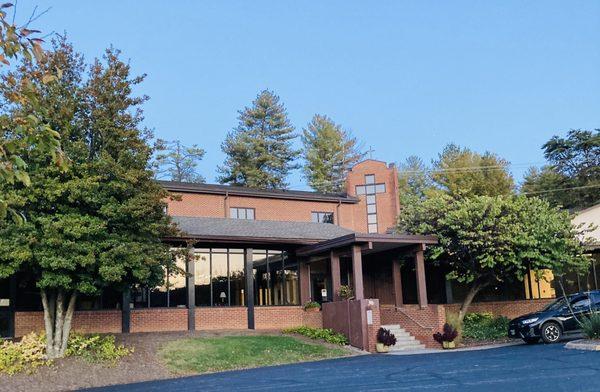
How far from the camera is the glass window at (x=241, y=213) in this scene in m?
32.1

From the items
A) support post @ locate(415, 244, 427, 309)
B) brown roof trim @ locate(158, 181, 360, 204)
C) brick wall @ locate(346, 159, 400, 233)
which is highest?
brick wall @ locate(346, 159, 400, 233)

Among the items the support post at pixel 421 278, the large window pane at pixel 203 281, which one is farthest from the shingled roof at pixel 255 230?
the support post at pixel 421 278

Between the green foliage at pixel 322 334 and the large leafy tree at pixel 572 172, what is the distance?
98.0 ft

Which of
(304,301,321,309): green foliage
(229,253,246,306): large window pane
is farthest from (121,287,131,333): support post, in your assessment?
(304,301,321,309): green foliage

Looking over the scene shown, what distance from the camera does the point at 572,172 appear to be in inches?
1966

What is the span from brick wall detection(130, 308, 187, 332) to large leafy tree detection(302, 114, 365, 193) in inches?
1456

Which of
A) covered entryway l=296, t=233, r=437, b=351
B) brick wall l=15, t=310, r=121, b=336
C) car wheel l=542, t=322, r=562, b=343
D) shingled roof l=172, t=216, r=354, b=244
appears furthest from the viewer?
shingled roof l=172, t=216, r=354, b=244

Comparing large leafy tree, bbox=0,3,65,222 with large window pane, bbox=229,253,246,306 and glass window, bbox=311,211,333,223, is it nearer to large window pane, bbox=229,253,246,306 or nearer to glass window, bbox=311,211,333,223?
large window pane, bbox=229,253,246,306

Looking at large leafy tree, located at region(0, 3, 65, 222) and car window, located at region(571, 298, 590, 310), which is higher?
large leafy tree, located at region(0, 3, 65, 222)

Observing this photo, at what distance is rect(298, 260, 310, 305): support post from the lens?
26.7 meters

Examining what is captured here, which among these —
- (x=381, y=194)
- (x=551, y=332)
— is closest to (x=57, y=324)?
(x=551, y=332)

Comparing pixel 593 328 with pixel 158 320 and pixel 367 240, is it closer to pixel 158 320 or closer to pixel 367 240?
pixel 367 240

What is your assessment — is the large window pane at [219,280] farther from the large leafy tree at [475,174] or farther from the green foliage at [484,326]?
the large leafy tree at [475,174]

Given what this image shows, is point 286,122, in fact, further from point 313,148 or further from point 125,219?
point 125,219
